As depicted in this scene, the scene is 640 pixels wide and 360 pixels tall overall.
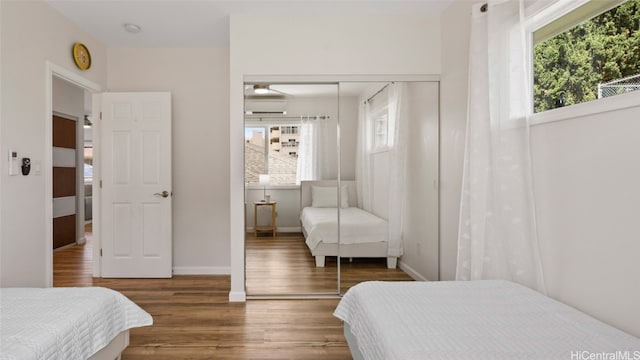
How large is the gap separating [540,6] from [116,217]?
4368 mm

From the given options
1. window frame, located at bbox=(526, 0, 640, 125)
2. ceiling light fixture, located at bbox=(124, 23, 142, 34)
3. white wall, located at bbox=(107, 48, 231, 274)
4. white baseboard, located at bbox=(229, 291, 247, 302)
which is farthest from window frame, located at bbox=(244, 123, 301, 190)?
window frame, located at bbox=(526, 0, 640, 125)

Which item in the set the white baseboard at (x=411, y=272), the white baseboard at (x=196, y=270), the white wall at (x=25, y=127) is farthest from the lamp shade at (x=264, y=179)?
the white wall at (x=25, y=127)

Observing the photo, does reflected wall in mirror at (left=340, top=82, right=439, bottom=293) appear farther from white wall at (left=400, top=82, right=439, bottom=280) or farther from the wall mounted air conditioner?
the wall mounted air conditioner

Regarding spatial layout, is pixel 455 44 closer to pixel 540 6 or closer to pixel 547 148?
pixel 540 6

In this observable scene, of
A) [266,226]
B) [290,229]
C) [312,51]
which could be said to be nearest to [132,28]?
[312,51]

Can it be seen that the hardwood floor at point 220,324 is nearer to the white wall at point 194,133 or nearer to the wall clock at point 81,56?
the white wall at point 194,133

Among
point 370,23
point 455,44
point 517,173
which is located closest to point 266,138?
point 370,23

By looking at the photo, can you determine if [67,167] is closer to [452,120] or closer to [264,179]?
[264,179]

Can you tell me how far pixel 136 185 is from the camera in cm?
416

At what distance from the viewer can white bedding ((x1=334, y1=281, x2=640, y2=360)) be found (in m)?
1.34

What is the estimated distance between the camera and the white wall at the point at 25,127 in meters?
2.73

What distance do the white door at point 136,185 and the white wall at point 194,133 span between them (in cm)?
17

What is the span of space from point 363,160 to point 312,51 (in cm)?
115

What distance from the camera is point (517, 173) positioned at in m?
2.21
